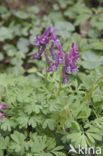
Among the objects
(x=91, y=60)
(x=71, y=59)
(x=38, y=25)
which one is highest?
(x=38, y=25)

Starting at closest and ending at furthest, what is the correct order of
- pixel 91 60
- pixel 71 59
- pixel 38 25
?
pixel 71 59 < pixel 91 60 < pixel 38 25

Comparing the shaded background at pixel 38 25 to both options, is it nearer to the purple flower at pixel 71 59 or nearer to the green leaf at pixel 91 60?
the green leaf at pixel 91 60

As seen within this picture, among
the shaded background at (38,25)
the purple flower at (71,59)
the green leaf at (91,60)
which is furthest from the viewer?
the shaded background at (38,25)

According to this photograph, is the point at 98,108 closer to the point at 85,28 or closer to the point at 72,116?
the point at 72,116

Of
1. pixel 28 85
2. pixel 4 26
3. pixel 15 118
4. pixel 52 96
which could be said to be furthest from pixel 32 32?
pixel 15 118

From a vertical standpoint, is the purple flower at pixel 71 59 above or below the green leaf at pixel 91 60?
above

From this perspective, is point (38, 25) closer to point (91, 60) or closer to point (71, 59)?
point (91, 60)

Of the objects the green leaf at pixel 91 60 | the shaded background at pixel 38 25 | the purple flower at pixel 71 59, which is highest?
the shaded background at pixel 38 25

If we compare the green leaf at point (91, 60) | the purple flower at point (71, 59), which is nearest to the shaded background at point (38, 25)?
the green leaf at point (91, 60)

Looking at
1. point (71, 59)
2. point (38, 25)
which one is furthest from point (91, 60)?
point (38, 25)

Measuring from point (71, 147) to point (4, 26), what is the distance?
462cm

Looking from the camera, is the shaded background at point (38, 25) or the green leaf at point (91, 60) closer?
the green leaf at point (91, 60)

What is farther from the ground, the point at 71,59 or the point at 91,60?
the point at 71,59

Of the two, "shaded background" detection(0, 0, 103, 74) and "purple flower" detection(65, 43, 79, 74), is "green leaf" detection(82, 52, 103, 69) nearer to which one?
"shaded background" detection(0, 0, 103, 74)
